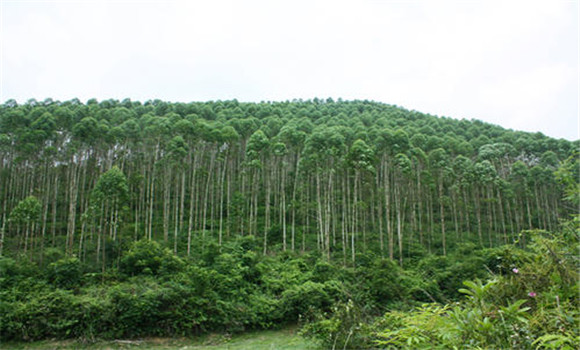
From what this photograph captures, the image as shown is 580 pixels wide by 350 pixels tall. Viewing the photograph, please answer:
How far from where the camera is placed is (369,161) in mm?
18188

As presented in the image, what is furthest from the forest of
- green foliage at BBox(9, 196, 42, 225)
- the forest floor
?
the forest floor

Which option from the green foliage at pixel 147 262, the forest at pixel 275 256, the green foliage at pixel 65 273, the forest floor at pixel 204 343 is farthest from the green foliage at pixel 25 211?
the forest floor at pixel 204 343

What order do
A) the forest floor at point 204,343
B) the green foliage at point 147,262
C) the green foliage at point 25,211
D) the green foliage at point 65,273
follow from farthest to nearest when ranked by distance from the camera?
the green foliage at point 25,211, the green foliage at point 147,262, the green foliage at point 65,273, the forest floor at point 204,343

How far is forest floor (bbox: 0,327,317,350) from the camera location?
9.48m

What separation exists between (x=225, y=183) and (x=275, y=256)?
10396 mm

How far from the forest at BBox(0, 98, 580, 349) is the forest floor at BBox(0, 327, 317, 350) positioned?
11.6 inches

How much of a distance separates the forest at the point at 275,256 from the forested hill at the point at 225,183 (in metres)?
0.15

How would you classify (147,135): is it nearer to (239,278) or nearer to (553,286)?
(239,278)

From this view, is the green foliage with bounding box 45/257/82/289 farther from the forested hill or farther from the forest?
the forested hill

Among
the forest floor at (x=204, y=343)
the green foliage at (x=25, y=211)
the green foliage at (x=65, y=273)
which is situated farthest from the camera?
the green foliage at (x=25, y=211)

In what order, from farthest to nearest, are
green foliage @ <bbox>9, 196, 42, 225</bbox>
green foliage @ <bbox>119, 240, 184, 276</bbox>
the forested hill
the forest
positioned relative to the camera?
1. the forested hill
2. green foliage @ <bbox>9, 196, 42, 225</bbox>
3. green foliage @ <bbox>119, 240, 184, 276</bbox>
4. the forest

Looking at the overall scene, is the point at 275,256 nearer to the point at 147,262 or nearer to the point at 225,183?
the point at 147,262

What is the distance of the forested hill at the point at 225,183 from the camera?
17.6 metres

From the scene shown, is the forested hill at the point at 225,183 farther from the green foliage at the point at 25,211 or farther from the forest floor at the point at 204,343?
the forest floor at the point at 204,343
